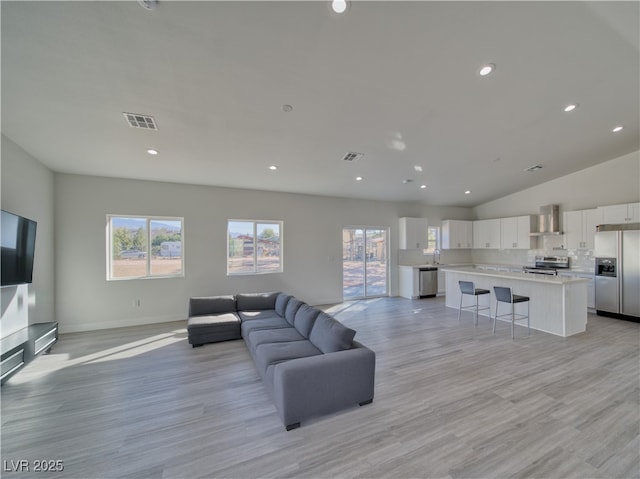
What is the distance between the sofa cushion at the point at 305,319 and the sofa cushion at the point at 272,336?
0.25 feet

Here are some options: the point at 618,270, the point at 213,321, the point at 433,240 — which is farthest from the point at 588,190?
the point at 213,321

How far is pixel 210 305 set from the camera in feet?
15.0

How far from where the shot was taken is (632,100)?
3.52 meters

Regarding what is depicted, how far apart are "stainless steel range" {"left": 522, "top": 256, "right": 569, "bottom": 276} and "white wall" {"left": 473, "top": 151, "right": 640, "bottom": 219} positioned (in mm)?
1302

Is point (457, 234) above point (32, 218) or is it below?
below

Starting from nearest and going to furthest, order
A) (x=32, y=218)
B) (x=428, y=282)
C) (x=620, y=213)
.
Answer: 1. (x=32, y=218)
2. (x=620, y=213)
3. (x=428, y=282)

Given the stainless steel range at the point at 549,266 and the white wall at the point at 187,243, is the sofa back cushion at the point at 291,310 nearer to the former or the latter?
the white wall at the point at 187,243

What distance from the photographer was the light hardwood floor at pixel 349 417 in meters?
1.82

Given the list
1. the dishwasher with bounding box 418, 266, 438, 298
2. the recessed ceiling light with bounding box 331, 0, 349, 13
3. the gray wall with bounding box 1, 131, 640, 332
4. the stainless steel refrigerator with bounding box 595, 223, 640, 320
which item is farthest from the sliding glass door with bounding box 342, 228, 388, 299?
the recessed ceiling light with bounding box 331, 0, 349, 13

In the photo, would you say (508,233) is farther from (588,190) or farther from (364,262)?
(364,262)

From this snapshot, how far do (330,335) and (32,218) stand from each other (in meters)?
4.74

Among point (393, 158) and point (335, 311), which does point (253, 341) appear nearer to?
point (335, 311)

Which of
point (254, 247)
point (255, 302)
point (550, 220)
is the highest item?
point (550, 220)

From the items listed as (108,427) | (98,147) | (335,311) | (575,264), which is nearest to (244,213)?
(98,147)
